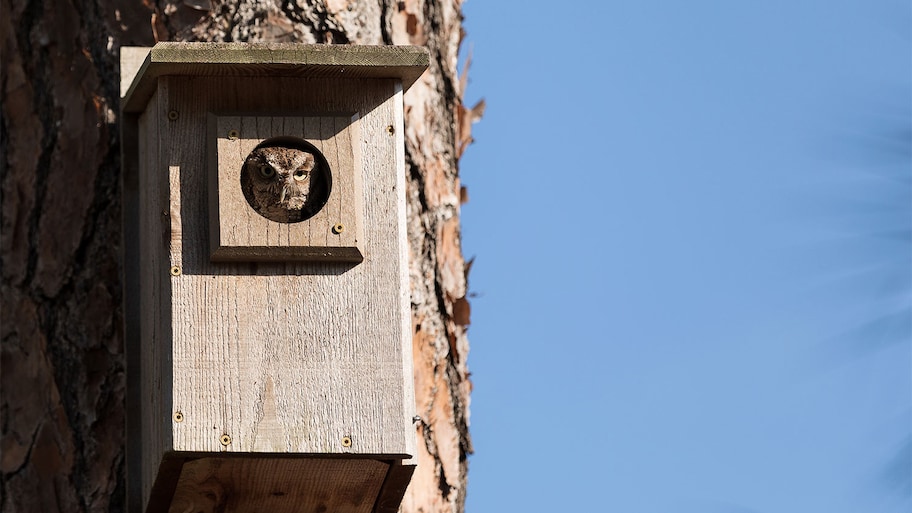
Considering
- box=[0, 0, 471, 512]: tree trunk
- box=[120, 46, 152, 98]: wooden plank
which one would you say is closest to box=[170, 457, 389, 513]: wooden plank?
box=[0, 0, 471, 512]: tree trunk

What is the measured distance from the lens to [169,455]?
2.95m

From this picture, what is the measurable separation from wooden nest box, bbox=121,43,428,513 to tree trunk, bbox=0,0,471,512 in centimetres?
33

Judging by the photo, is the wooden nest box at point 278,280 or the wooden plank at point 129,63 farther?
the wooden plank at point 129,63

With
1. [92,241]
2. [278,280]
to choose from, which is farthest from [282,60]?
[92,241]

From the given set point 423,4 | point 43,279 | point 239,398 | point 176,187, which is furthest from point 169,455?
point 423,4

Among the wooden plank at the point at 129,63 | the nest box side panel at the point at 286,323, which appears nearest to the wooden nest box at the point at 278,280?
the nest box side panel at the point at 286,323

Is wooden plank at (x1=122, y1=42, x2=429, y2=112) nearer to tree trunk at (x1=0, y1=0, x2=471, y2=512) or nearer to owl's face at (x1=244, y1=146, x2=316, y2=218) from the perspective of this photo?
owl's face at (x1=244, y1=146, x2=316, y2=218)

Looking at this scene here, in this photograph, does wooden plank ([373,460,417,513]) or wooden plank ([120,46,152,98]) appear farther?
wooden plank ([120,46,152,98])

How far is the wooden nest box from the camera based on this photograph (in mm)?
2980

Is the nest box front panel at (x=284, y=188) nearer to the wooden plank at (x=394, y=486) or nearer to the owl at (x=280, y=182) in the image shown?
the owl at (x=280, y=182)

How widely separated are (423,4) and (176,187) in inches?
41.5

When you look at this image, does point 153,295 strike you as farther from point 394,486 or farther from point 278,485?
point 394,486

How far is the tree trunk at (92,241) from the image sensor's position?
3475mm

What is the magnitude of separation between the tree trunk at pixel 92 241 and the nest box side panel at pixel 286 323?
19.3 inches
